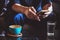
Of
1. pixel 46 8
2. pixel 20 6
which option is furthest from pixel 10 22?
pixel 46 8

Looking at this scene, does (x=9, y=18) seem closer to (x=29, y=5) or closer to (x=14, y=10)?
(x=14, y=10)

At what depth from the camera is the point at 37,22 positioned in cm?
92

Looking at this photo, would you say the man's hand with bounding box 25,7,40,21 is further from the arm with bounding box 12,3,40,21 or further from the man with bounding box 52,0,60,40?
the man with bounding box 52,0,60,40

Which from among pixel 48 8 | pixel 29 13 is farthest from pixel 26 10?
pixel 48 8

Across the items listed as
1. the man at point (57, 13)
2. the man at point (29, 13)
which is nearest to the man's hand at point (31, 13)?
the man at point (29, 13)

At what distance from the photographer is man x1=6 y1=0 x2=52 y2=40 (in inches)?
35.8

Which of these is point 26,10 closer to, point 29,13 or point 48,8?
point 29,13

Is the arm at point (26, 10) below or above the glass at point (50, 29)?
above

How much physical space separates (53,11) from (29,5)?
0.18m

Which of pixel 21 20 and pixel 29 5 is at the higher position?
pixel 29 5

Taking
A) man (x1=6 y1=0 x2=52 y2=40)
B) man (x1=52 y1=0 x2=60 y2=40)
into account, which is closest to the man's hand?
man (x1=6 y1=0 x2=52 y2=40)

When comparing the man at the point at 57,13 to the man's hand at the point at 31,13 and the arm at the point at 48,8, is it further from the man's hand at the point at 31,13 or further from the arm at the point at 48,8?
the man's hand at the point at 31,13

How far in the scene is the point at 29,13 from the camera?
0.92 m

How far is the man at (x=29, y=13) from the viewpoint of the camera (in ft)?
2.98
